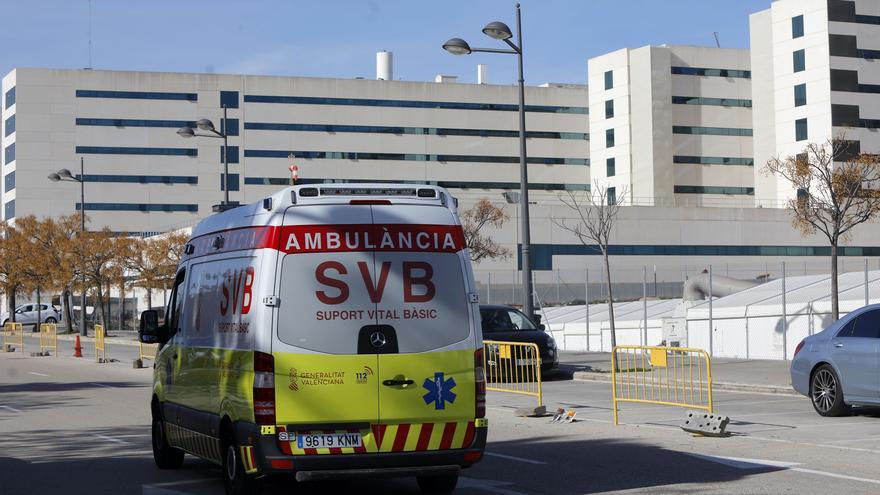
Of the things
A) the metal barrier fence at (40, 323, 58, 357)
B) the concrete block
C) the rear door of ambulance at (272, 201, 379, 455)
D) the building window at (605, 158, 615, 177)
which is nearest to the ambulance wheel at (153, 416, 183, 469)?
the rear door of ambulance at (272, 201, 379, 455)

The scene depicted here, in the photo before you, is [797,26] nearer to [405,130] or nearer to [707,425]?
[405,130]

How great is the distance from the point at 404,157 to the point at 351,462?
97.5 m

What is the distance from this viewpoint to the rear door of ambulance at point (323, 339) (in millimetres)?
8883

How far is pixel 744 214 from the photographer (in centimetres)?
8475

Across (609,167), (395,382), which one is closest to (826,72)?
(609,167)

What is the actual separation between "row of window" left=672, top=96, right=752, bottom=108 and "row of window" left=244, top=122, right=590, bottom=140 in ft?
55.2

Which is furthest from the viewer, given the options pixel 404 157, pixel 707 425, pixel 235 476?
pixel 404 157

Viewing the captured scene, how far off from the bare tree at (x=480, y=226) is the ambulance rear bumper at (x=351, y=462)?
5783 centimetres

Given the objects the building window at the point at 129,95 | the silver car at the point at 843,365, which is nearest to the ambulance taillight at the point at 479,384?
the silver car at the point at 843,365

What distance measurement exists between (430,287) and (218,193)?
3759 inches

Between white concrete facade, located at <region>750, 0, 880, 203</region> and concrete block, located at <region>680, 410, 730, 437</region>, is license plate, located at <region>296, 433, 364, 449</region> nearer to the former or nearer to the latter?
concrete block, located at <region>680, 410, 730, 437</region>

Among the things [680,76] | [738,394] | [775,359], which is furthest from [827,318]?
[680,76]

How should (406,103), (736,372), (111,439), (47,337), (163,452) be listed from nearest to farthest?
1. (163,452)
2. (111,439)
3. (736,372)
4. (47,337)
5. (406,103)

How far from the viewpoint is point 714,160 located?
92.6m
